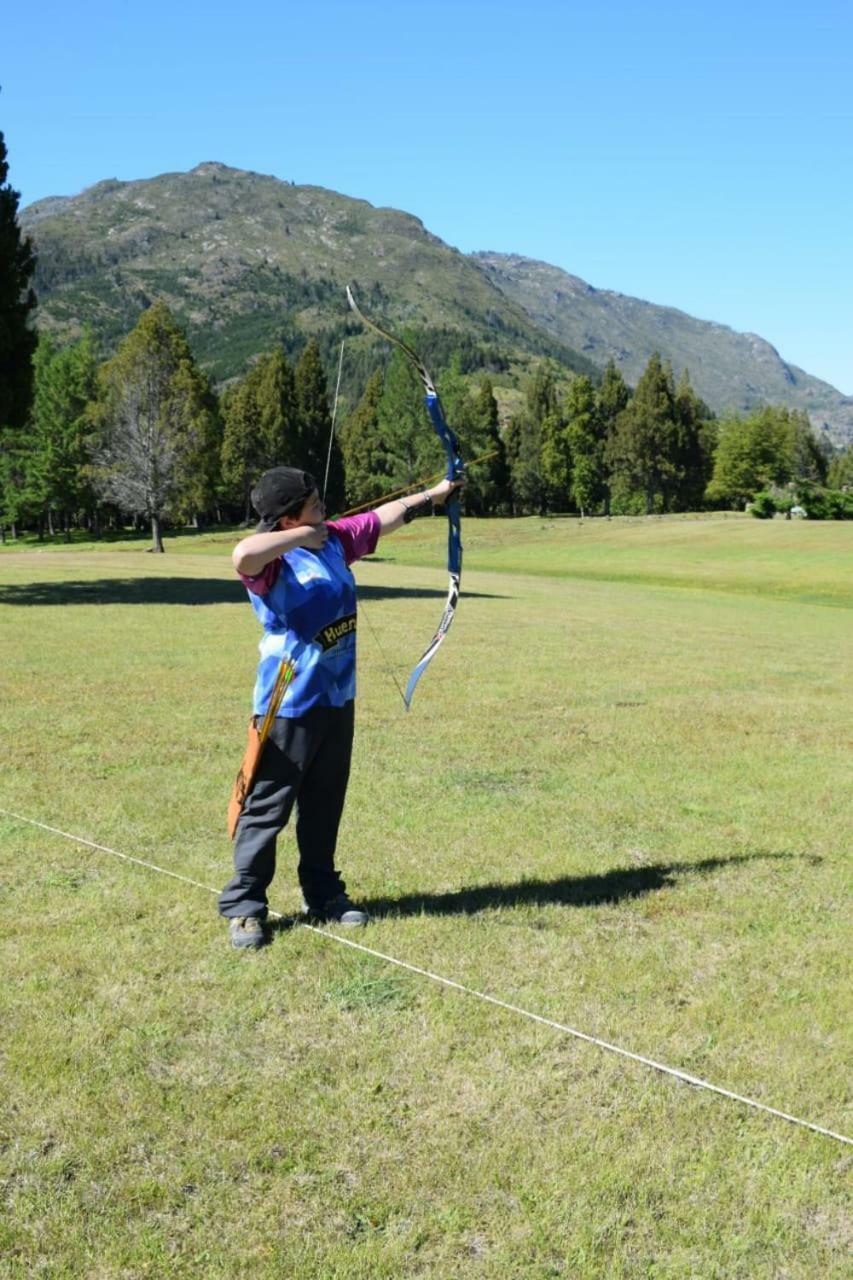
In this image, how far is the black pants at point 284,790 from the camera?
549 centimetres

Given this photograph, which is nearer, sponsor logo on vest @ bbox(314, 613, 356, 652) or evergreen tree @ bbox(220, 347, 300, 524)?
sponsor logo on vest @ bbox(314, 613, 356, 652)

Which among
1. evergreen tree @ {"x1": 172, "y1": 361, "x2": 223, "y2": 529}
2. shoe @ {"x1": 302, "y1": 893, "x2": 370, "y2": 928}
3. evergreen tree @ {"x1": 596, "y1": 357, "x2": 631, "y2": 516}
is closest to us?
shoe @ {"x1": 302, "y1": 893, "x2": 370, "y2": 928}

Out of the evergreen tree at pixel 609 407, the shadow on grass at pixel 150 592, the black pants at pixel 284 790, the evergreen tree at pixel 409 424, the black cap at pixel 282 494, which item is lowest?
the black pants at pixel 284 790

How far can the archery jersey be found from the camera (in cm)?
540

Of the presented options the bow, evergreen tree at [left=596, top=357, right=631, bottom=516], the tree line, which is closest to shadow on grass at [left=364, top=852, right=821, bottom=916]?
the bow

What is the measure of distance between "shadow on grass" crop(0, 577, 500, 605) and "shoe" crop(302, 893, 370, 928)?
20987mm

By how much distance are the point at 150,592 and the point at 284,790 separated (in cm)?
2433

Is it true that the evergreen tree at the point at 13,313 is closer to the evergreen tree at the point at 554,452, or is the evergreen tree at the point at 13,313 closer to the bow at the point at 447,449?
the bow at the point at 447,449

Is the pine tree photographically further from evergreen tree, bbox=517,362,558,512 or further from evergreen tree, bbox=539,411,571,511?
evergreen tree, bbox=539,411,571,511

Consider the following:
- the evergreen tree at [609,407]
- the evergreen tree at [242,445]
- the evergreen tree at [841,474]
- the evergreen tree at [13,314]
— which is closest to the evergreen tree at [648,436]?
the evergreen tree at [609,407]

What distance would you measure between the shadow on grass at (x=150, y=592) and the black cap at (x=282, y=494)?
2117cm

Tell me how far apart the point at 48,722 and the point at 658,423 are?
255ft

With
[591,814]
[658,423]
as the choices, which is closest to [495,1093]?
[591,814]

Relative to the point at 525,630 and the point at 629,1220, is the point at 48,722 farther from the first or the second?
the point at 525,630
